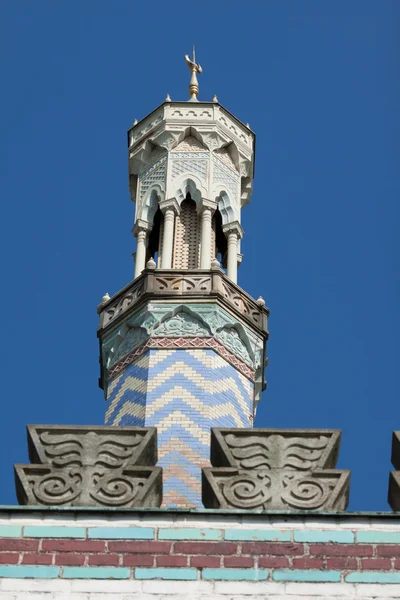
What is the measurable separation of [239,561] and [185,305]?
11.9 meters

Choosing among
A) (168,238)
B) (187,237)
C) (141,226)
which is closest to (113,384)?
(168,238)

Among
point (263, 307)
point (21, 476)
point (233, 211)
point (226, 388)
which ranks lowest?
point (21, 476)

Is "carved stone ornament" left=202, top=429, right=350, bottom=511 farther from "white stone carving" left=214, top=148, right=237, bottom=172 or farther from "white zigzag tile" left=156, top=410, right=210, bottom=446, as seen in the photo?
"white stone carving" left=214, top=148, right=237, bottom=172

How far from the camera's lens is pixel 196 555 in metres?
8.77

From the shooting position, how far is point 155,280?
20953 mm

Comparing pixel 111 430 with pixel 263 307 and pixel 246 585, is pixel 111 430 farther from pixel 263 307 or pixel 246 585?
pixel 263 307

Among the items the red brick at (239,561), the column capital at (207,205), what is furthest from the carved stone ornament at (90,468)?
the column capital at (207,205)

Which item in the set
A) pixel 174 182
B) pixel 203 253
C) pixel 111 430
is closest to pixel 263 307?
pixel 203 253

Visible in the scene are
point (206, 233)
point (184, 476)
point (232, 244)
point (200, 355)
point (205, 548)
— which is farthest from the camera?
point (232, 244)

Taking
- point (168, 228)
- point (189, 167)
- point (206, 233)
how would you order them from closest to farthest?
point (206, 233)
point (168, 228)
point (189, 167)

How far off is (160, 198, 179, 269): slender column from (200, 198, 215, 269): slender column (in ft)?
1.37

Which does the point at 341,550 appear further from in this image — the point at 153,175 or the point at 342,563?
the point at 153,175

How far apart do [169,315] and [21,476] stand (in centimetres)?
1123

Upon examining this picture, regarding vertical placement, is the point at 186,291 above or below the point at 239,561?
above
